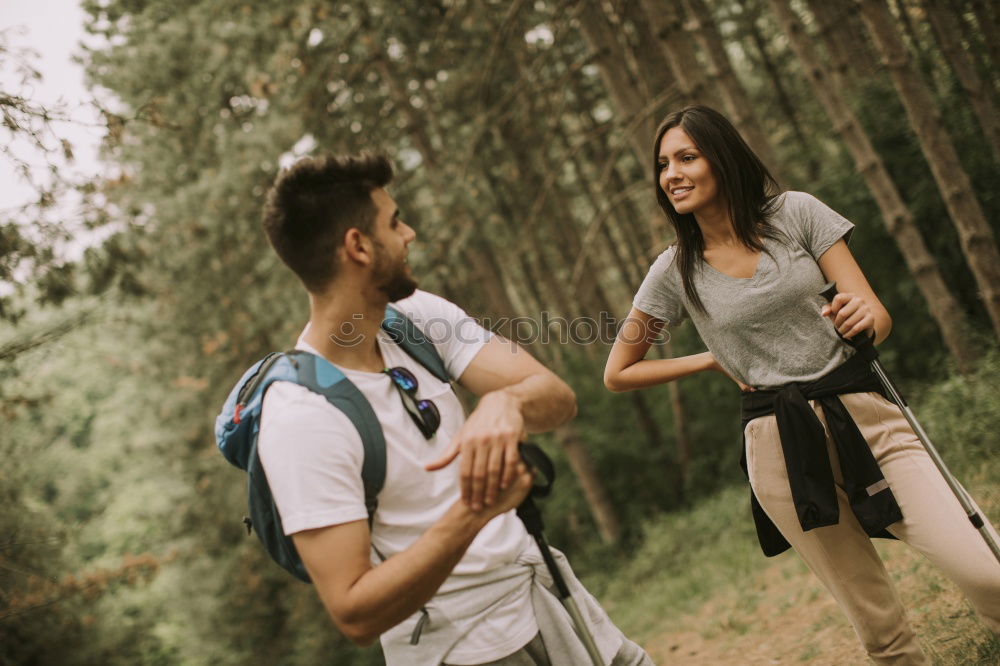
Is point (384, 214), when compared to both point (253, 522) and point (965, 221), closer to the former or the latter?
point (253, 522)

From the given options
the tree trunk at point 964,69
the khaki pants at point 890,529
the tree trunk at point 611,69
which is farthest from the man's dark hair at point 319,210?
the tree trunk at point 964,69

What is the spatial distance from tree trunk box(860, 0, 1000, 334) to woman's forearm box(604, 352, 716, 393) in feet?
14.0

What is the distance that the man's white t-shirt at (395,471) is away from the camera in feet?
5.80

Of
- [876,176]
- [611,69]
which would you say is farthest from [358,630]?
[611,69]

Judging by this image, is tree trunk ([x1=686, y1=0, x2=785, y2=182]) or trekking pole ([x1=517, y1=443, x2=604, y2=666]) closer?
trekking pole ([x1=517, y1=443, x2=604, y2=666])

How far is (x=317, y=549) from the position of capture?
1.73 metres

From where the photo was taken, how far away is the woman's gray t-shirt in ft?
9.05

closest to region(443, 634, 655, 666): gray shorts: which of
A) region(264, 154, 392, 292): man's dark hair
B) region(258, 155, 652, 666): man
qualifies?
region(258, 155, 652, 666): man

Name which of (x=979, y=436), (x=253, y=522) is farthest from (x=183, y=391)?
(x=253, y=522)

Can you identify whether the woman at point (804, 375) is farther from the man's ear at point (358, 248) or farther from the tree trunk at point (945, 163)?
the tree trunk at point (945, 163)

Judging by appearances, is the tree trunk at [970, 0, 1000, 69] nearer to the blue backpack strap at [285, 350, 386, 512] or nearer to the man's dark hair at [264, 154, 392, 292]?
the man's dark hair at [264, 154, 392, 292]

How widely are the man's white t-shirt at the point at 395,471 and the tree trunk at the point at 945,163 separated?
5.28 m

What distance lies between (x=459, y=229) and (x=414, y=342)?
7879 mm

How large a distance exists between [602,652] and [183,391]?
15.2 meters
